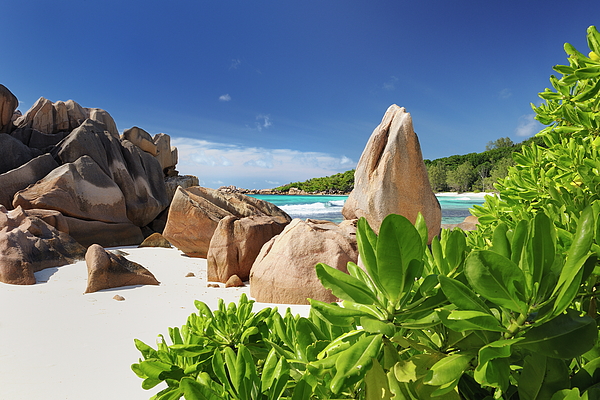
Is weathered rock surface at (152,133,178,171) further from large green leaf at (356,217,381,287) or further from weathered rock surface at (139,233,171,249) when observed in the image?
large green leaf at (356,217,381,287)

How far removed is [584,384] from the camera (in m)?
0.48

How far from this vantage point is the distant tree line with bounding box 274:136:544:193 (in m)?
55.1

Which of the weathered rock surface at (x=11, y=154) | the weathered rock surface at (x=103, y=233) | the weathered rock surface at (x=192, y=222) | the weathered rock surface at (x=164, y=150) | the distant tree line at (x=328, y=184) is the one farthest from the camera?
the distant tree line at (x=328, y=184)

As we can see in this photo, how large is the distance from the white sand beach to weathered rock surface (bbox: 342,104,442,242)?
2.64m

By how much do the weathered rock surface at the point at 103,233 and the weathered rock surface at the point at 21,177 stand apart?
7.91ft

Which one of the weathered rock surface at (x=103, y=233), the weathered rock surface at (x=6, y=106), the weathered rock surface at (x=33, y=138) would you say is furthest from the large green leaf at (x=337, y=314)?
the weathered rock surface at (x=6, y=106)

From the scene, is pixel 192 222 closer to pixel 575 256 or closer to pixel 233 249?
pixel 233 249

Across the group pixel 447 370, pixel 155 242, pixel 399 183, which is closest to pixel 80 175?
pixel 155 242

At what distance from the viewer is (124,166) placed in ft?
45.7

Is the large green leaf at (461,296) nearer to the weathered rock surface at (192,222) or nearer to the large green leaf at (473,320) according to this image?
the large green leaf at (473,320)

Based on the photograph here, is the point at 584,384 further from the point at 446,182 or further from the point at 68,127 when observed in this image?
the point at 446,182

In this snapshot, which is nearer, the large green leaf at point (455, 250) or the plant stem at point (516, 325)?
the plant stem at point (516, 325)

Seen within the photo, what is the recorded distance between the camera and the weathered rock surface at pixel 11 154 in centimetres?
1221

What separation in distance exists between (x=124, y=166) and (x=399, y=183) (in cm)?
1239
